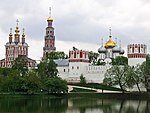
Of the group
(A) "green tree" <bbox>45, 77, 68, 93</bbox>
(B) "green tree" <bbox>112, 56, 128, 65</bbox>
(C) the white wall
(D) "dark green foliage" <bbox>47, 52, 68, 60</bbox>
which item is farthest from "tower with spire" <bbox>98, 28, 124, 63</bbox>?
(A) "green tree" <bbox>45, 77, 68, 93</bbox>

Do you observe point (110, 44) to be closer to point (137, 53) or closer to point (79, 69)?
point (79, 69)

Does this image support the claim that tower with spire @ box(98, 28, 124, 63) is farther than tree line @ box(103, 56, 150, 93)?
Yes

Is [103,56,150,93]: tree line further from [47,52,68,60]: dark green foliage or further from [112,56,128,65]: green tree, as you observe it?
[47,52,68,60]: dark green foliage

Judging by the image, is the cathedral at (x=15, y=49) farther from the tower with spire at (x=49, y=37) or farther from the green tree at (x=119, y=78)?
the green tree at (x=119, y=78)

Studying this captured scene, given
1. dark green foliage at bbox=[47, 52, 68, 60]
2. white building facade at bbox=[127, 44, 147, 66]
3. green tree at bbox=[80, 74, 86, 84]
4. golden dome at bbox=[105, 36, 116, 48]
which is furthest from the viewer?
dark green foliage at bbox=[47, 52, 68, 60]

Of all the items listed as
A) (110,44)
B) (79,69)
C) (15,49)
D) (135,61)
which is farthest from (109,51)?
(15,49)

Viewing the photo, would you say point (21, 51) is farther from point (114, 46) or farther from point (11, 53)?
point (114, 46)

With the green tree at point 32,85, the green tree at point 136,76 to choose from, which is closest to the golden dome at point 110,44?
the green tree at point 136,76

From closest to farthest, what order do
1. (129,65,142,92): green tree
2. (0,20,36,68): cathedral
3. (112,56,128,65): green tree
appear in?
(129,65,142,92): green tree < (112,56,128,65): green tree < (0,20,36,68): cathedral

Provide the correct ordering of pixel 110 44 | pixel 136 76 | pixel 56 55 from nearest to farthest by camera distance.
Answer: pixel 136 76
pixel 110 44
pixel 56 55

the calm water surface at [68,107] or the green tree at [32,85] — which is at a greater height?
the green tree at [32,85]

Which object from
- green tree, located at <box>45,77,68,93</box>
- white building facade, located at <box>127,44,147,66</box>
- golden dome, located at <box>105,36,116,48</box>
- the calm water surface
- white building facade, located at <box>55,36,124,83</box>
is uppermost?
golden dome, located at <box>105,36,116,48</box>

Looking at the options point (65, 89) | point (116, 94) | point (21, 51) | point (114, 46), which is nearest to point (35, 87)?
point (65, 89)

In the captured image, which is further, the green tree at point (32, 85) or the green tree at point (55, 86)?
the green tree at point (55, 86)
